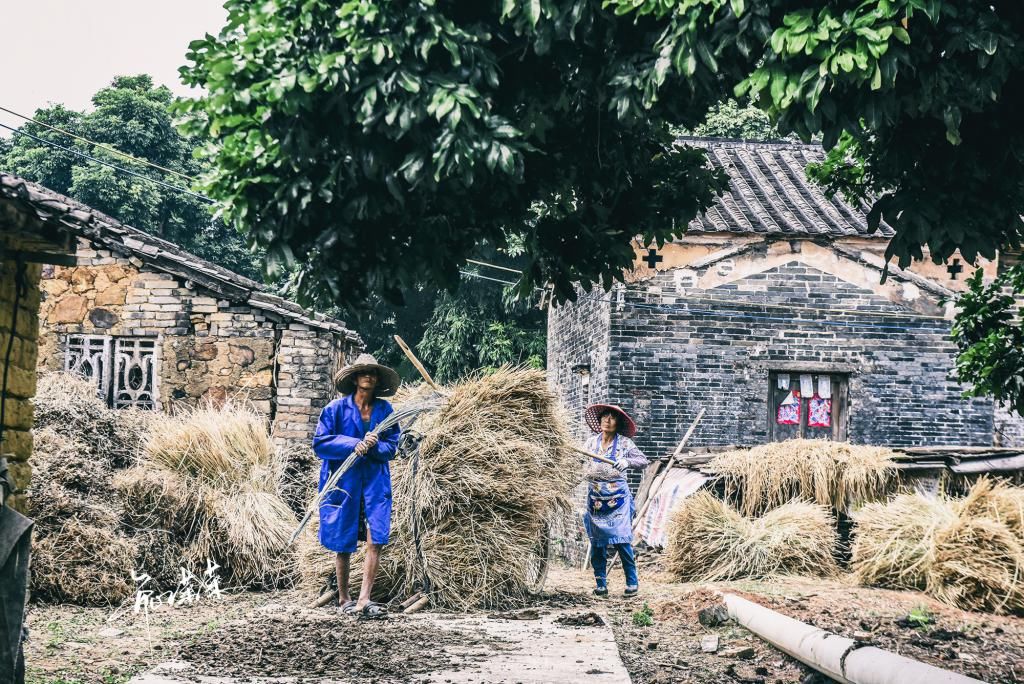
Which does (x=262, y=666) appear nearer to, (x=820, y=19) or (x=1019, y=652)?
(x=820, y=19)

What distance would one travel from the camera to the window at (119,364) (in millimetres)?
14086

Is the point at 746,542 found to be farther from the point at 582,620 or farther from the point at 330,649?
the point at 330,649

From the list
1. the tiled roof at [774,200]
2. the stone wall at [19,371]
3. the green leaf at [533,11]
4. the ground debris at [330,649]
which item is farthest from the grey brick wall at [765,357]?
the green leaf at [533,11]

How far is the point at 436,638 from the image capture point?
23.4 ft

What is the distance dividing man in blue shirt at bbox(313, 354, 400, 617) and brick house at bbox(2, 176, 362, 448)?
5.75 metres

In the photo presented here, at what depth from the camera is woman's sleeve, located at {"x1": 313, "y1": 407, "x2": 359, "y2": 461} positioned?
8.30 meters

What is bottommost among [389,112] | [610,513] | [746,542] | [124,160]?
[746,542]

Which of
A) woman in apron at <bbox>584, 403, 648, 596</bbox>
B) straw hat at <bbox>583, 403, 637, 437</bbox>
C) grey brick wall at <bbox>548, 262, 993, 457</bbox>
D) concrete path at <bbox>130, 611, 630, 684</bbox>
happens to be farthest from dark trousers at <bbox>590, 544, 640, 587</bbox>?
grey brick wall at <bbox>548, 262, 993, 457</bbox>

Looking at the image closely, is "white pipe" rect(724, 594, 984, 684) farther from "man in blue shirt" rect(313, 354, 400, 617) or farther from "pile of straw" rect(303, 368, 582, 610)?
"man in blue shirt" rect(313, 354, 400, 617)

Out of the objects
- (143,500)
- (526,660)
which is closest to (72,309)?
(143,500)

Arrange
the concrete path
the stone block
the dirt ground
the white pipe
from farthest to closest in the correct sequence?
the stone block < the dirt ground < the concrete path < the white pipe

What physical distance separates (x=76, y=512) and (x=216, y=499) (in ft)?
5.00

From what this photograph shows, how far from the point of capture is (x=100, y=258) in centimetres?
1431

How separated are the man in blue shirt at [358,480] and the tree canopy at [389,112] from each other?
3.44 metres
